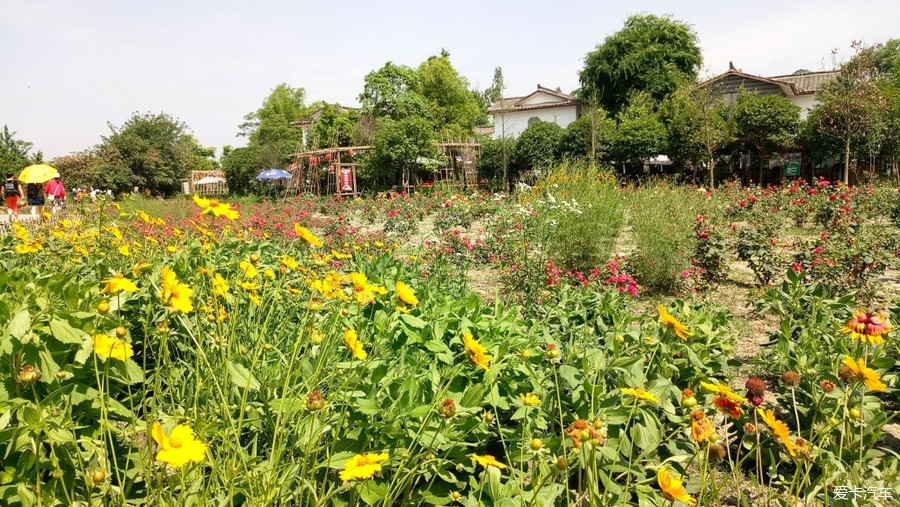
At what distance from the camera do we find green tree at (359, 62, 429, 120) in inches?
1029

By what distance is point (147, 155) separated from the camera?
1183 inches

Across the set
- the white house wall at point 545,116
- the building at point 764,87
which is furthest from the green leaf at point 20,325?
the white house wall at point 545,116

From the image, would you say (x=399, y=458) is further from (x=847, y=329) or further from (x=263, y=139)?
(x=263, y=139)

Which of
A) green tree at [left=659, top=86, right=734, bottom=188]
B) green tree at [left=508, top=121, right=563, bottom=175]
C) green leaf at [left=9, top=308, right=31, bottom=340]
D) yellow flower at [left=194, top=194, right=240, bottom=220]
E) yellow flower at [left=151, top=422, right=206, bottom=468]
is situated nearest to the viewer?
yellow flower at [left=151, top=422, right=206, bottom=468]

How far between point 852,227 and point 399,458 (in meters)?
6.00

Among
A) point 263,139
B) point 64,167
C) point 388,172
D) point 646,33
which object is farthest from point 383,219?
point 263,139

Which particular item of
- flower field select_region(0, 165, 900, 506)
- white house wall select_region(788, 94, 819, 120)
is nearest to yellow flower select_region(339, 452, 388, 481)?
flower field select_region(0, 165, 900, 506)

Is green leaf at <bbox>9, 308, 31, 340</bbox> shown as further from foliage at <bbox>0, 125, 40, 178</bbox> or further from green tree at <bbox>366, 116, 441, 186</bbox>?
foliage at <bbox>0, 125, 40, 178</bbox>

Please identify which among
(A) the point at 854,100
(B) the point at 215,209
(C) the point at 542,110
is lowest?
(B) the point at 215,209

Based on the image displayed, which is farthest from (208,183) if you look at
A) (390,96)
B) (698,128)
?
(698,128)

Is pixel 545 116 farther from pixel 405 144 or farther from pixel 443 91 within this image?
pixel 405 144

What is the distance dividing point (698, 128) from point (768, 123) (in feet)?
6.72

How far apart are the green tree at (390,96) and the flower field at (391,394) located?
2362cm

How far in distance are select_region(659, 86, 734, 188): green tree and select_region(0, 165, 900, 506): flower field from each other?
1426cm
